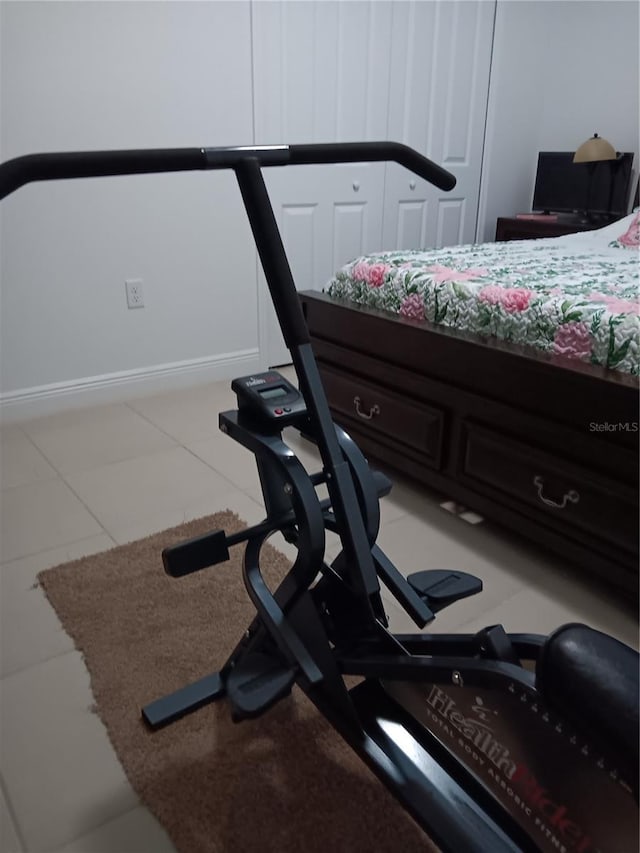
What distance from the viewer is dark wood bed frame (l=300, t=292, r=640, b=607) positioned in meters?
1.55

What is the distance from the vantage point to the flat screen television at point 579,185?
3.56 meters

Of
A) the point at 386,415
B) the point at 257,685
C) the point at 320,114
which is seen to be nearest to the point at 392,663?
the point at 257,685

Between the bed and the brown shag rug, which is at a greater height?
the bed

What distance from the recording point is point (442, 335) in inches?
75.3

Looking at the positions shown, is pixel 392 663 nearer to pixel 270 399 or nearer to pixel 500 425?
pixel 270 399

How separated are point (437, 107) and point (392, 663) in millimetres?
3369

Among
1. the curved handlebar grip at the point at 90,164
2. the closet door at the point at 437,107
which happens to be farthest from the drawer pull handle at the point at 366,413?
the closet door at the point at 437,107

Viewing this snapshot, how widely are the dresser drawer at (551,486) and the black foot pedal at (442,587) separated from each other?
54cm

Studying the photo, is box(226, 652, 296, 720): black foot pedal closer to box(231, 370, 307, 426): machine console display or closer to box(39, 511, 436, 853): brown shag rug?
box(39, 511, 436, 853): brown shag rug

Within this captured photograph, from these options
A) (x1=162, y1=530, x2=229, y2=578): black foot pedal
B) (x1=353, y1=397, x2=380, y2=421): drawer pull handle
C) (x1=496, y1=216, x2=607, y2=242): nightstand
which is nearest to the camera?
(x1=162, y1=530, x2=229, y2=578): black foot pedal

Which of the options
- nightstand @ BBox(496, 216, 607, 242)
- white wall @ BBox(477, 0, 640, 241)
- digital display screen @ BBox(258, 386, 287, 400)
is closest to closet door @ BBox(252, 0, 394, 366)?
nightstand @ BBox(496, 216, 607, 242)

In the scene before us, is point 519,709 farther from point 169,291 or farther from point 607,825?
point 169,291

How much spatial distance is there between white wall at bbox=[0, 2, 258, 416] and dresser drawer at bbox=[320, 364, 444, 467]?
40.3 inches

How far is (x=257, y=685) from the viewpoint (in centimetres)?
→ 104
